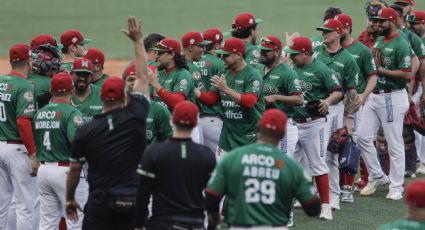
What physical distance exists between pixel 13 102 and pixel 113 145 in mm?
2176

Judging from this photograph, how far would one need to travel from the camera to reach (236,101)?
9945 mm

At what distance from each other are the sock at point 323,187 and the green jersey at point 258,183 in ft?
13.0

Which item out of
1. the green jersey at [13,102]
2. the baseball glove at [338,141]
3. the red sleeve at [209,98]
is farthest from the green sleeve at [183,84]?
the baseball glove at [338,141]

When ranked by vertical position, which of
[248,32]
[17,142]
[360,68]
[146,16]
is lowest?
[146,16]

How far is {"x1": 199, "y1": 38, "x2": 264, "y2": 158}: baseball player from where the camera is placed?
1008cm

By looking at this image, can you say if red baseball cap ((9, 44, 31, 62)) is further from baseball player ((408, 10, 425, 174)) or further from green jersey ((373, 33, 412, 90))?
baseball player ((408, 10, 425, 174))

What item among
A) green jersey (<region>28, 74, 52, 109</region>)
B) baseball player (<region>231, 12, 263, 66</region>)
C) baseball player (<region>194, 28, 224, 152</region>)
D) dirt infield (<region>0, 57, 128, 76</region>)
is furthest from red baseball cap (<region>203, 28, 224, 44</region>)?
dirt infield (<region>0, 57, 128, 76</region>)

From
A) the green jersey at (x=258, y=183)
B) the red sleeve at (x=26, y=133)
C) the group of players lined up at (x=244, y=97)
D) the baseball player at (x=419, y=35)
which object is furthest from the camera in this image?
the baseball player at (x=419, y=35)

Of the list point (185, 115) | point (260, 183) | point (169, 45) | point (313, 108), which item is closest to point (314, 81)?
point (313, 108)

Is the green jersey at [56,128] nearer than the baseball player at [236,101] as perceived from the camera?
Yes

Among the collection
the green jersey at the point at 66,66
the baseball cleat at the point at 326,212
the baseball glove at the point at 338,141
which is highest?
the green jersey at the point at 66,66

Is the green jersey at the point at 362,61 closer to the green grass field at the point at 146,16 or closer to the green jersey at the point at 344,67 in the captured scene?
the green jersey at the point at 344,67

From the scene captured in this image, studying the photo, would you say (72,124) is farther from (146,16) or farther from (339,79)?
(146,16)

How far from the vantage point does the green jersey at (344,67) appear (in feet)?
37.0
